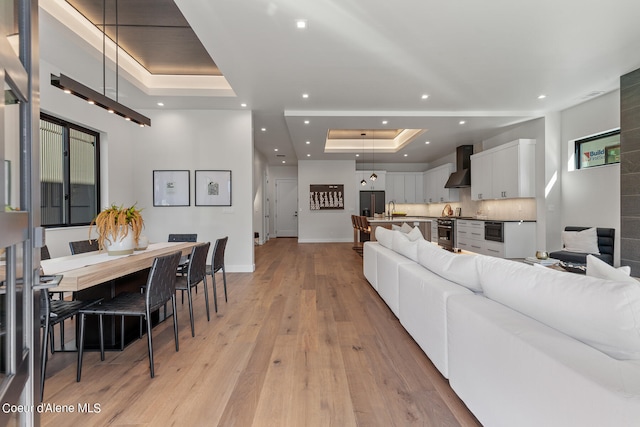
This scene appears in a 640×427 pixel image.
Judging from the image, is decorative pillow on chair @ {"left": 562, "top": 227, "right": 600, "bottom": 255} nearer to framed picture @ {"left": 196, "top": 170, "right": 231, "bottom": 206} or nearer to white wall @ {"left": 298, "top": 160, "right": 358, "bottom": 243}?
framed picture @ {"left": 196, "top": 170, "right": 231, "bottom": 206}

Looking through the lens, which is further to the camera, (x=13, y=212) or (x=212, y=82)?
(x=212, y=82)

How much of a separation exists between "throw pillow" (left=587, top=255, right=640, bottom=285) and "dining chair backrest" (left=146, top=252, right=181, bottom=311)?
246 centimetres

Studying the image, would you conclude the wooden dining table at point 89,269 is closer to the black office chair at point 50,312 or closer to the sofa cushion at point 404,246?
the black office chair at point 50,312

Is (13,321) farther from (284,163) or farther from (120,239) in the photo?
(284,163)

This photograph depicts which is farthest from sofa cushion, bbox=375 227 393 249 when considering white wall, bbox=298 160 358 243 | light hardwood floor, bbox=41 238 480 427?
white wall, bbox=298 160 358 243

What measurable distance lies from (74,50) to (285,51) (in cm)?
238

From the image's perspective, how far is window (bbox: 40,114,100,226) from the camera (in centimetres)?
373

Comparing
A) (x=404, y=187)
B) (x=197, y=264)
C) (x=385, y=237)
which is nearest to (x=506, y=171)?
(x=385, y=237)

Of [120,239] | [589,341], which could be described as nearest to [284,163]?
[120,239]

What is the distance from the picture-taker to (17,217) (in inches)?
26.9

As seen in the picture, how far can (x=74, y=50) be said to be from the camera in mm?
3236

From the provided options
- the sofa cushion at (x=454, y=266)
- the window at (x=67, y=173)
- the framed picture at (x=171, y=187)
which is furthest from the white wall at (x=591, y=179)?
→ the window at (x=67, y=173)

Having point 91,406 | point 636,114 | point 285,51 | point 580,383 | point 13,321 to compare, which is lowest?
point 91,406

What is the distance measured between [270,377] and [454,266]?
144cm
